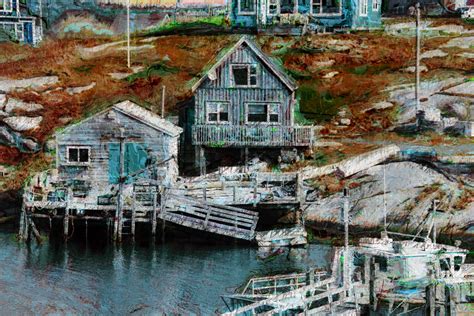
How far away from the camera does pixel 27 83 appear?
279 ft

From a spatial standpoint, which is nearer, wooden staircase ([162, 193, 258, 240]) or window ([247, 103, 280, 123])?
wooden staircase ([162, 193, 258, 240])

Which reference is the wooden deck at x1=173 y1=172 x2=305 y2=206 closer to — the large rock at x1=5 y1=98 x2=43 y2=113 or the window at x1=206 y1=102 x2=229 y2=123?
the window at x1=206 y1=102 x2=229 y2=123

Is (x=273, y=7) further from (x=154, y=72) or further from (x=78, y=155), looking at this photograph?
(x=78, y=155)

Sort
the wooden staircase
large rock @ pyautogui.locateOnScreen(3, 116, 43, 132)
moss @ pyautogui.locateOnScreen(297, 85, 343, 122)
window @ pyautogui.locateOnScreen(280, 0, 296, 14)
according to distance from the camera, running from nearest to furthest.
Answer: the wooden staircase → large rock @ pyautogui.locateOnScreen(3, 116, 43, 132) → moss @ pyautogui.locateOnScreen(297, 85, 343, 122) → window @ pyautogui.locateOnScreen(280, 0, 296, 14)

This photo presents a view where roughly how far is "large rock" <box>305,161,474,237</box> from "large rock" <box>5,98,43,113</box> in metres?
23.0

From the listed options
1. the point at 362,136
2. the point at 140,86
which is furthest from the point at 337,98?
the point at 140,86

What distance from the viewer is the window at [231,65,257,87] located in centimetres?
7219

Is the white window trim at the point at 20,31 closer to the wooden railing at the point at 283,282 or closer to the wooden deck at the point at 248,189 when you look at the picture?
the wooden deck at the point at 248,189

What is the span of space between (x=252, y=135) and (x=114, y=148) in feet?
27.1

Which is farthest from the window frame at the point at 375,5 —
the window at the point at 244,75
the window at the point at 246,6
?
the window at the point at 244,75

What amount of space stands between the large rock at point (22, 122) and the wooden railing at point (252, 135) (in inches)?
444

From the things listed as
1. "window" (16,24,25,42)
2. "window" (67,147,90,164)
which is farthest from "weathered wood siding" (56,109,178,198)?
"window" (16,24,25,42)

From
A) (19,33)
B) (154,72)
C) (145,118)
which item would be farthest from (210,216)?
(19,33)

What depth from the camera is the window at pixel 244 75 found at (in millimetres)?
72188
